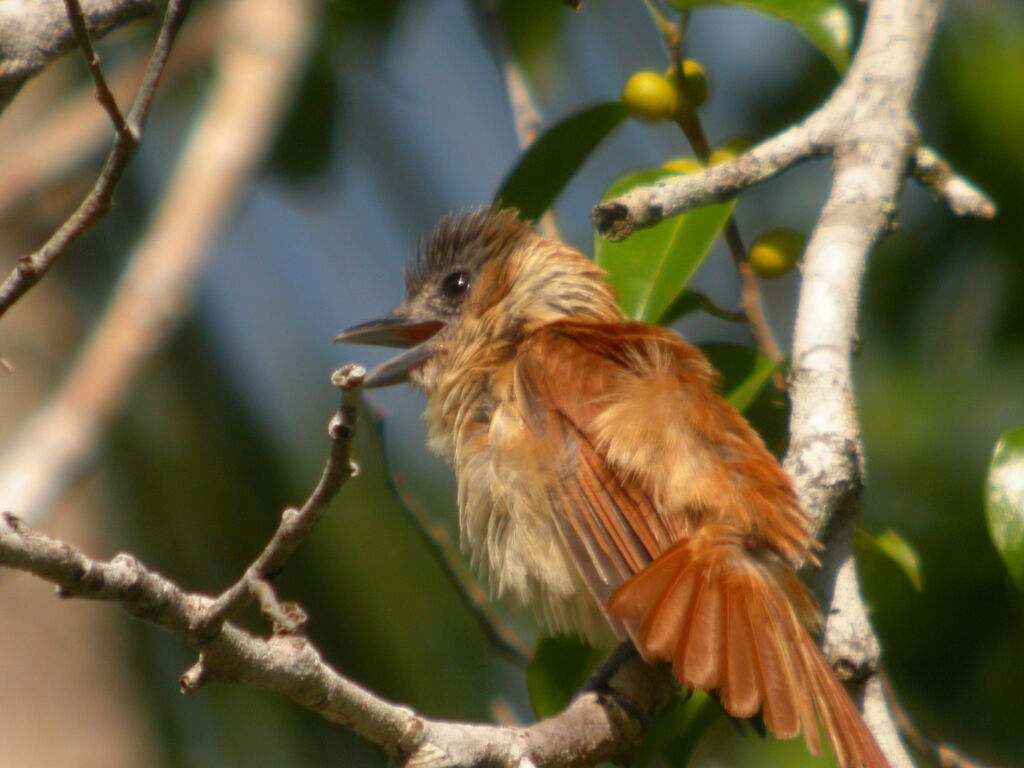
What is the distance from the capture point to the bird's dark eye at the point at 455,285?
335 cm

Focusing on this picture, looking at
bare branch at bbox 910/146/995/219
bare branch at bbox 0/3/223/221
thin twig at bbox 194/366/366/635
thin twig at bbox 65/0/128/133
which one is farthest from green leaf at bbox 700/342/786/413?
bare branch at bbox 0/3/223/221

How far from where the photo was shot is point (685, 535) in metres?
2.43

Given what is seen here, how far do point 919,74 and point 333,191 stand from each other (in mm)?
2562

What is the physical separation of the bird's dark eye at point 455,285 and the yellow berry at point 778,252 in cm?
90

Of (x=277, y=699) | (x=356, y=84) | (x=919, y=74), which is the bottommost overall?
(x=277, y=699)

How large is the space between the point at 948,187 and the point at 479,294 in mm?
1364

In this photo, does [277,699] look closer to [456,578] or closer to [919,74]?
[456,578]

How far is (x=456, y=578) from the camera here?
3.41 meters

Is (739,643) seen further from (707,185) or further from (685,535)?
(707,185)

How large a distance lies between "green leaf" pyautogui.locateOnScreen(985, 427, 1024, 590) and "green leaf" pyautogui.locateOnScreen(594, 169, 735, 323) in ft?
3.09

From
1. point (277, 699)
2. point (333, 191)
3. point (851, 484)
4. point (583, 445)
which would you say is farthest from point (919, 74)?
point (277, 699)

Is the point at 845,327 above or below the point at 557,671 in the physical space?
above

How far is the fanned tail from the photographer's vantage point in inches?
82.8

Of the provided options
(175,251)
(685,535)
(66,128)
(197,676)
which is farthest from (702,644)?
(66,128)
